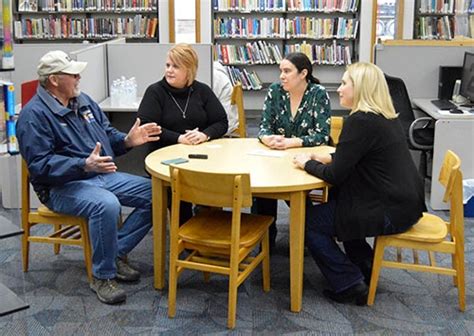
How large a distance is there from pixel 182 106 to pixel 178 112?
0.05m

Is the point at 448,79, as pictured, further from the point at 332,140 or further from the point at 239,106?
the point at 332,140

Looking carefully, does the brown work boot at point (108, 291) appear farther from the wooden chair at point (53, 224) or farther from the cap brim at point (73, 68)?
the cap brim at point (73, 68)

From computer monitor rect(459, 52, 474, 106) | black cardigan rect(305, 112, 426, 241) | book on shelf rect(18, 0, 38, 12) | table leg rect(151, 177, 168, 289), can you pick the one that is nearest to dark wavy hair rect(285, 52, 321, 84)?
black cardigan rect(305, 112, 426, 241)

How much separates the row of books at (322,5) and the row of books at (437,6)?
0.82 metres

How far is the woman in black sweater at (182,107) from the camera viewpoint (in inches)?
160

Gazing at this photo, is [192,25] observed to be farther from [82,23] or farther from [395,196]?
[395,196]

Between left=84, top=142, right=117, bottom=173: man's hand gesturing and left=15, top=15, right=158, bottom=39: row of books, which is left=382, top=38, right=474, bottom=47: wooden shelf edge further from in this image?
left=15, top=15, right=158, bottom=39: row of books

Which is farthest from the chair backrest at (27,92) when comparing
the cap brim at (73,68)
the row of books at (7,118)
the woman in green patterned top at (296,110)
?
the row of books at (7,118)

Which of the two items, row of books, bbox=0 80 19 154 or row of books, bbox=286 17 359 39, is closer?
row of books, bbox=0 80 19 154

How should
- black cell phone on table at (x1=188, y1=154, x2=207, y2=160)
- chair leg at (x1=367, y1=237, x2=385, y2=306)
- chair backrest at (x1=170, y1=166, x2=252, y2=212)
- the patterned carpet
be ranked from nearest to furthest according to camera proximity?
1. chair backrest at (x1=170, y1=166, x2=252, y2=212)
2. the patterned carpet
3. chair leg at (x1=367, y1=237, x2=385, y2=306)
4. black cell phone on table at (x1=188, y1=154, x2=207, y2=160)

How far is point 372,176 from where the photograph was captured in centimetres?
327

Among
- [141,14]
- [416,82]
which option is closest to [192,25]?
[141,14]

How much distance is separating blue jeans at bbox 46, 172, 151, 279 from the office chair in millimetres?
2467

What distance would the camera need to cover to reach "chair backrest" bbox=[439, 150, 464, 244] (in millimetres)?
3236
